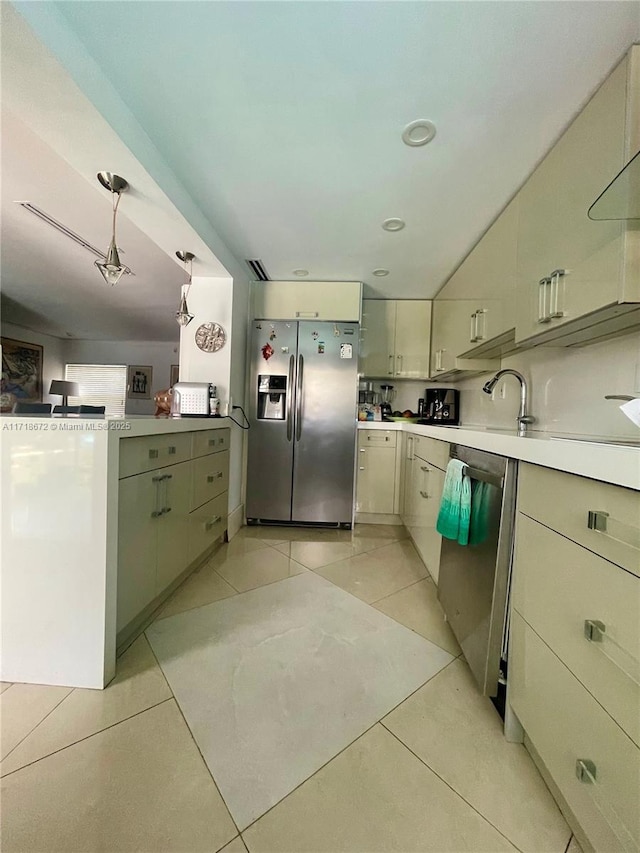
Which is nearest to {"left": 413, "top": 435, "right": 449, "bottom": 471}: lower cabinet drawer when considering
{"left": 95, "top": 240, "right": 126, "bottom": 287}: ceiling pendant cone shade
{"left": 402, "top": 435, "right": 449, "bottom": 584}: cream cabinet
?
{"left": 402, "top": 435, "right": 449, "bottom": 584}: cream cabinet

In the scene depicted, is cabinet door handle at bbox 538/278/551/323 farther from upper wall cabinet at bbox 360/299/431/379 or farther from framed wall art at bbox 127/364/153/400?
framed wall art at bbox 127/364/153/400

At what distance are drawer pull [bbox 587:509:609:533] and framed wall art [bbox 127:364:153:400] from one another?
7139 millimetres

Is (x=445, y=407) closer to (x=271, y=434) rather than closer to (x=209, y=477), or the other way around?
(x=271, y=434)

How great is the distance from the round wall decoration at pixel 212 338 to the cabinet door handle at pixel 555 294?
205 cm

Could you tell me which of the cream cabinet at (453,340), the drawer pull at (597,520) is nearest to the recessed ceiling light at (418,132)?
the cream cabinet at (453,340)

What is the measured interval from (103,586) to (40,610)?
241 millimetres

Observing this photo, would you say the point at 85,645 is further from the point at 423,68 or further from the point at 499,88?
the point at 499,88

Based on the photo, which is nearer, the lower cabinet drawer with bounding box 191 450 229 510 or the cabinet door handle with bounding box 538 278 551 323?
the cabinet door handle with bounding box 538 278 551 323

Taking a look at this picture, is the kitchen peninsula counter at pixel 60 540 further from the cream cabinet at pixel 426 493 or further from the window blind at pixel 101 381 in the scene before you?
the window blind at pixel 101 381

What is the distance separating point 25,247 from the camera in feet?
8.71

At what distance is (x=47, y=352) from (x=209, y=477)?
245 inches

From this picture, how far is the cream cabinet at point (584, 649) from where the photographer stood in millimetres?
572

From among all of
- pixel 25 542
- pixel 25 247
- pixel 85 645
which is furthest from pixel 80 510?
pixel 25 247

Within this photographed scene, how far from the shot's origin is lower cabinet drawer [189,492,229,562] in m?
1.83
